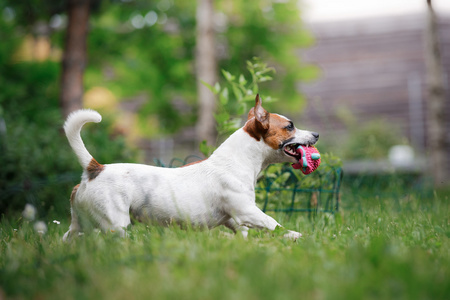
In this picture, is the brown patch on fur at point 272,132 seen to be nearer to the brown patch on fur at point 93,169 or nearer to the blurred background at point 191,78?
the brown patch on fur at point 93,169

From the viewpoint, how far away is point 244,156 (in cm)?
324

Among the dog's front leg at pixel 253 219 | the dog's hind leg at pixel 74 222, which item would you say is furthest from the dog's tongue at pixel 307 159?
the dog's hind leg at pixel 74 222

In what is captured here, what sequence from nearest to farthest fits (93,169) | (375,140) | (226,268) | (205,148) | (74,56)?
1. (226,268)
2. (93,169)
3. (205,148)
4. (74,56)
5. (375,140)

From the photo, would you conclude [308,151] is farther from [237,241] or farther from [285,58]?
[285,58]

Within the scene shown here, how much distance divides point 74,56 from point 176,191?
561cm

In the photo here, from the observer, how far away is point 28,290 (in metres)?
1.84

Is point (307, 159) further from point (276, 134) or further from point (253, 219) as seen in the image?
point (253, 219)

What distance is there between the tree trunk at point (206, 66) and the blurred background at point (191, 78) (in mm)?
20

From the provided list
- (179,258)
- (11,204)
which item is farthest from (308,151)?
(11,204)

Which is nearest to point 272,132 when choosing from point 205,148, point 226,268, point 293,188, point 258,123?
point 258,123

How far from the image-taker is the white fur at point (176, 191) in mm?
2951

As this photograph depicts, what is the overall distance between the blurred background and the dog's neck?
→ 2.18m

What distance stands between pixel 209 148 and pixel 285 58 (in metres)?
6.76

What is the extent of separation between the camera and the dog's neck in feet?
10.6
